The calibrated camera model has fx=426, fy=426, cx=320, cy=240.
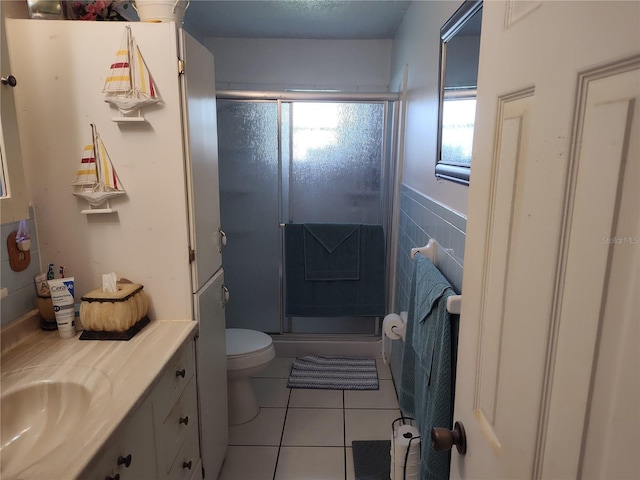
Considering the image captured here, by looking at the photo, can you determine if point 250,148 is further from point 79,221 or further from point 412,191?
point 79,221

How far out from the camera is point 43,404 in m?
1.14

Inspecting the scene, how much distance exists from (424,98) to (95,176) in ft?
4.86

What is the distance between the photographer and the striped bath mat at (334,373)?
269 cm

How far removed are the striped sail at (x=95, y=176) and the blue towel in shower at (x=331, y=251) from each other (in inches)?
58.6

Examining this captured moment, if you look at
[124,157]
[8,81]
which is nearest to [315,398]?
[124,157]

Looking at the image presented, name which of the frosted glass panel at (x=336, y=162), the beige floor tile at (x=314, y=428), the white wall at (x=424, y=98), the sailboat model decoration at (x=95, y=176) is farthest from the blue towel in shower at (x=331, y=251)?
the sailboat model decoration at (x=95, y=176)

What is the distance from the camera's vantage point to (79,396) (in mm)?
1133

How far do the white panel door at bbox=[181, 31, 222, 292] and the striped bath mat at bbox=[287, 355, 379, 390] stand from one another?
1.24 m

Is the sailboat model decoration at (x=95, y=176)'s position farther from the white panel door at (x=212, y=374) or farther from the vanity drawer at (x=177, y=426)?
the vanity drawer at (x=177, y=426)

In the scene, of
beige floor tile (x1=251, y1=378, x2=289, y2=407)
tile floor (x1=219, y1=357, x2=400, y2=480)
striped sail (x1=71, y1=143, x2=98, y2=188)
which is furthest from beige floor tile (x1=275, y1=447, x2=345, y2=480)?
striped sail (x1=71, y1=143, x2=98, y2=188)

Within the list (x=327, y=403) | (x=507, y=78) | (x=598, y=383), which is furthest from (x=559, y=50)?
(x=327, y=403)

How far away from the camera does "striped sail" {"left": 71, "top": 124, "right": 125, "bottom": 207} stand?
1.42 meters

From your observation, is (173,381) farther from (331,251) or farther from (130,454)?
(331,251)

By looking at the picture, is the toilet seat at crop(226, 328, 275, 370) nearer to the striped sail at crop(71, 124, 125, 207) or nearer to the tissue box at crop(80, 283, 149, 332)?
the tissue box at crop(80, 283, 149, 332)
